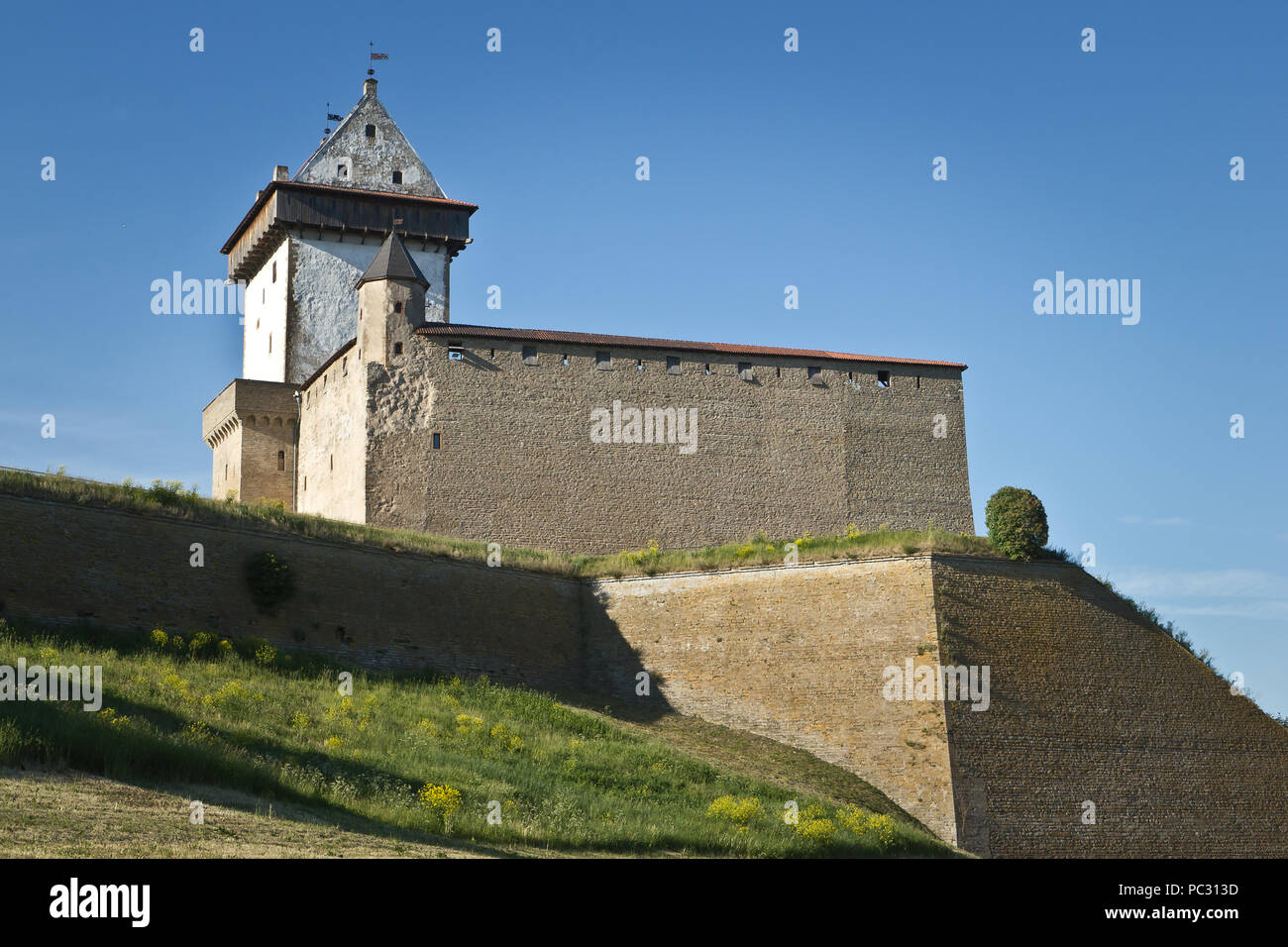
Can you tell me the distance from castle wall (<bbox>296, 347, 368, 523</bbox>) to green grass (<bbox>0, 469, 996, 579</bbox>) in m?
4.73

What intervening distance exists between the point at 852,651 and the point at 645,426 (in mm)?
11230

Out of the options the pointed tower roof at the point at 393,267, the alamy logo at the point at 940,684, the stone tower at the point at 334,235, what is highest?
the stone tower at the point at 334,235

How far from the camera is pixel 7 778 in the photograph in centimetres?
1489

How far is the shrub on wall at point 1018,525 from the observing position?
2783cm

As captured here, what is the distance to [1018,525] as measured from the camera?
91.6 feet

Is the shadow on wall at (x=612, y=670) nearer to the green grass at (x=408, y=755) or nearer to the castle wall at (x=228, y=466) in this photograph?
the green grass at (x=408, y=755)

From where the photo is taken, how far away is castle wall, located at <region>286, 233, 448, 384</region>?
4288cm

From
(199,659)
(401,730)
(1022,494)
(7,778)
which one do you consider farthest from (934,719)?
(7,778)

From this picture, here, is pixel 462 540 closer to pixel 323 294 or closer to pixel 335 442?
pixel 335 442
